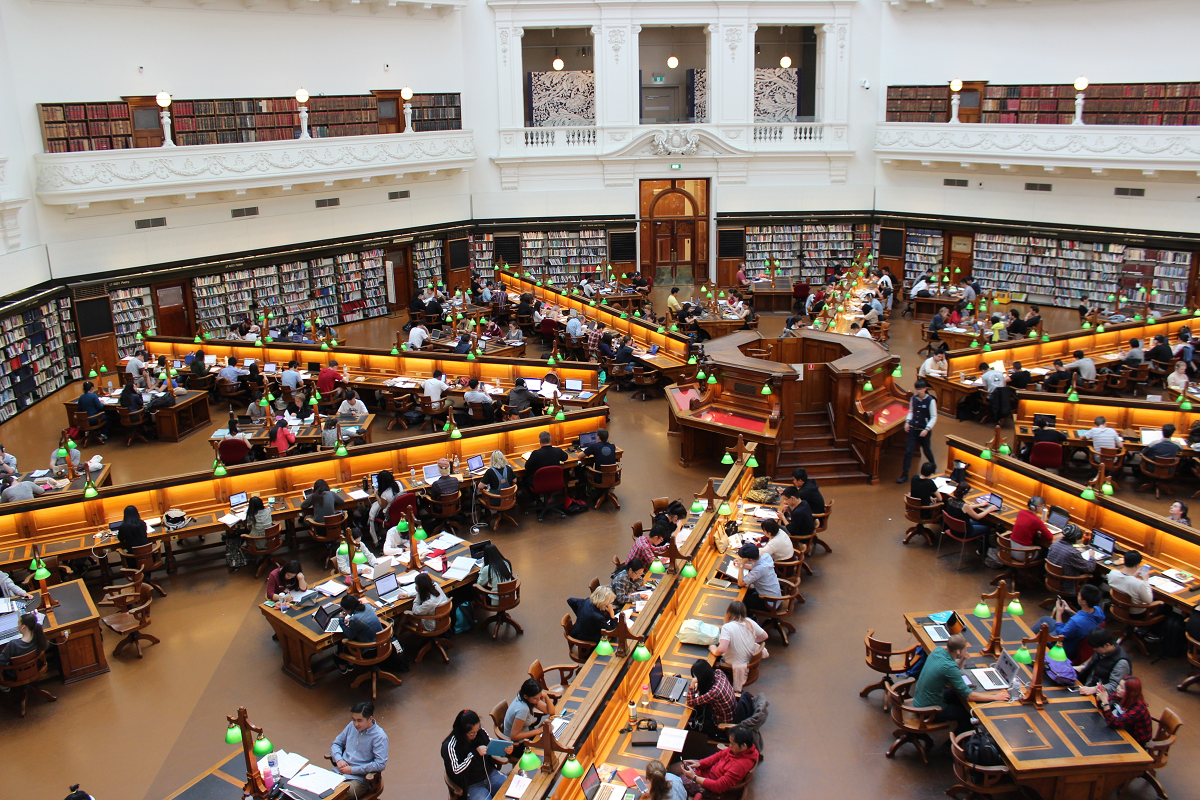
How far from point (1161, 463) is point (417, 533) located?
912cm

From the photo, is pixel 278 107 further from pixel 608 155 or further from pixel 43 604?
pixel 43 604

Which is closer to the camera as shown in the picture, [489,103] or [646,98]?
[489,103]

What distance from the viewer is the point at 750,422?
12.5m

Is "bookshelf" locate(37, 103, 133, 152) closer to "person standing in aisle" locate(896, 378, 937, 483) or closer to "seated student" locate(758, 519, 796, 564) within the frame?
"seated student" locate(758, 519, 796, 564)

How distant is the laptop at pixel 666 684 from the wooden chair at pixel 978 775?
6.56 ft

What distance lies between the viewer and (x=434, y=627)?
8.45m

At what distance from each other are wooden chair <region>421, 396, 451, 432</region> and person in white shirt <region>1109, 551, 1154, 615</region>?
9.36 meters

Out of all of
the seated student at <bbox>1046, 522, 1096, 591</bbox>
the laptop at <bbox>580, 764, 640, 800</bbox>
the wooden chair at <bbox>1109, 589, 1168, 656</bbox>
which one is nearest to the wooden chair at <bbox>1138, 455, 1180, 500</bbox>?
the seated student at <bbox>1046, 522, 1096, 591</bbox>

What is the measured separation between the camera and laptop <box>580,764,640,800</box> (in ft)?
19.4

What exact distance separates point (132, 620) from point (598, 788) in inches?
216

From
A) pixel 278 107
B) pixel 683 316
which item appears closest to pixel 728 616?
pixel 683 316

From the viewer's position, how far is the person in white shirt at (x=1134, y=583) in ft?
26.8

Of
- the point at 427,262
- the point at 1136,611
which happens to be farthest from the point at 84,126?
the point at 1136,611

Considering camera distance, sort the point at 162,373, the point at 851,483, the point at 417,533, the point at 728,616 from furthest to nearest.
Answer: the point at 162,373 → the point at 851,483 → the point at 417,533 → the point at 728,616
